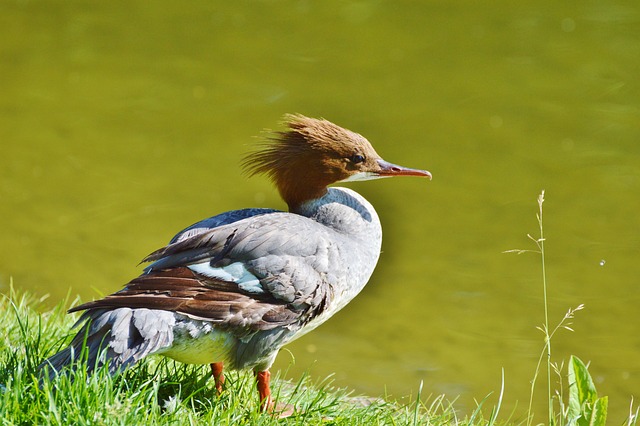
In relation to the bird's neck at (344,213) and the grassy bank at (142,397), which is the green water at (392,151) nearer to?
the bird's neck at (344,213)

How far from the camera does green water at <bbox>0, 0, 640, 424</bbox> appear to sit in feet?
21.9

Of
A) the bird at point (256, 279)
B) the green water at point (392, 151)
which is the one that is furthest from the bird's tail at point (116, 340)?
the green water at point (392, 151)

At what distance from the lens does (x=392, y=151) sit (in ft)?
28.2

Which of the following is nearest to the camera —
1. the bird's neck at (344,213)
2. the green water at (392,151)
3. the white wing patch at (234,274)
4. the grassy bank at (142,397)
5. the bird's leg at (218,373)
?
the grassy bank at (142,397)

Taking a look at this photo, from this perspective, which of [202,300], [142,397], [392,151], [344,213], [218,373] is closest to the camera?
[142,397]

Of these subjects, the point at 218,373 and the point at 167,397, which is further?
the point at 218,373

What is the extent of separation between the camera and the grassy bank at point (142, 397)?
10.9 feet

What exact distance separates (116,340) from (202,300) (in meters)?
0.38

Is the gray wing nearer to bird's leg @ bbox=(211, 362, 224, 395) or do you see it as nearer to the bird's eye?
bird's leg @ bbox=(211, 362, 224, 395)

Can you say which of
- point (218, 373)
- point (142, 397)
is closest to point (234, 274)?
point (218, 373)

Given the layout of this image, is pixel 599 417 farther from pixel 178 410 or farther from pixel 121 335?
pixel 121 335

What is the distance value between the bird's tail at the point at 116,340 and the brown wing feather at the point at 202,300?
0.04m

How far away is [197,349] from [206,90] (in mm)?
6151

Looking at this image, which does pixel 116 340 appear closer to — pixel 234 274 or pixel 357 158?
pixel 234 274
